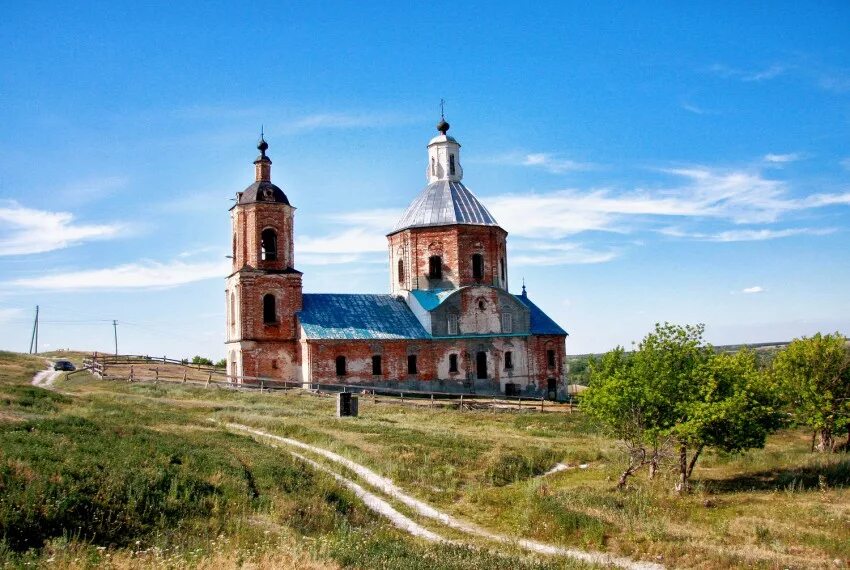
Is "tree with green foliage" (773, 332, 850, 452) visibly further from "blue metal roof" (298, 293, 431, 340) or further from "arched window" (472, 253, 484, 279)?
"blue metal roof" (298, 293, 431, 340)

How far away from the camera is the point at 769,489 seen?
1823 centimetres

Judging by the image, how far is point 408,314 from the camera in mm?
41031

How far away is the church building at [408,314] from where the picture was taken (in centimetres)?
3775

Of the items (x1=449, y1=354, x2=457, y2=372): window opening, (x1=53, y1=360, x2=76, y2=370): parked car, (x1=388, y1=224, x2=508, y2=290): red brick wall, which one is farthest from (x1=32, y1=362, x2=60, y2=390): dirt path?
(x1=449, y1=354, x2=457, y2=372): window opening

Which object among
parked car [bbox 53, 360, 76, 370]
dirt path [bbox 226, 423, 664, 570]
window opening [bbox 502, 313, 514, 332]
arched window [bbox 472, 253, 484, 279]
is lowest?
dirt path [bbox 226, 423, 664, 570]

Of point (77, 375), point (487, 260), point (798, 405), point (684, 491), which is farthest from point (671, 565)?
point (77, 375)

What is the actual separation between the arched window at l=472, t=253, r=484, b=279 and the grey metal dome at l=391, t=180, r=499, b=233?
198 centimetres

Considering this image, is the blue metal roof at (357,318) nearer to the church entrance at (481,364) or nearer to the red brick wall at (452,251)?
the red brick wall at (452,251)

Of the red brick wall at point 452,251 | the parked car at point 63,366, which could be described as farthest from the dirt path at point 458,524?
the parked car at point 63,366

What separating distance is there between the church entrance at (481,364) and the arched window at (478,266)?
15.3 feet

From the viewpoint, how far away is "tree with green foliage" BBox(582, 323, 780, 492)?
18219 mm

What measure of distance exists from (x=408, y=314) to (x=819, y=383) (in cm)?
2184

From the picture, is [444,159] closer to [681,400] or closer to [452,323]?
[452,323]

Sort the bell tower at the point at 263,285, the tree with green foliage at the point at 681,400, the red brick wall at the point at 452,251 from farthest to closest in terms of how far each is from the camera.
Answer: the red brick wall at the point at 452,251
the bell tower at the point at 263,285
the tree with green foliage at the point at 681,400
